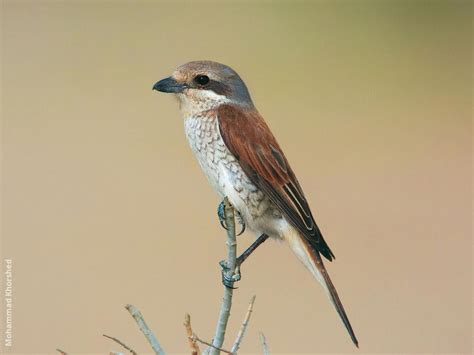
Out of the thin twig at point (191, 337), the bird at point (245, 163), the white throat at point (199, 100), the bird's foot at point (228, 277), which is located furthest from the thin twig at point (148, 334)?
the white throat at point (199, 100)

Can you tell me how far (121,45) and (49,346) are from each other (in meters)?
3.64

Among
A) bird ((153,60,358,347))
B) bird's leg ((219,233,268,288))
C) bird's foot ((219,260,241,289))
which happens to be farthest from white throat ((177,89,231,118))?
bird's foot ((219,260,241,289))

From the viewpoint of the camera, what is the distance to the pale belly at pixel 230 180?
9.61ft

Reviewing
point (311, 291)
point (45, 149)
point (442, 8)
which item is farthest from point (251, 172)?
point (442, 8)

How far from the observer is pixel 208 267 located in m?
5.16

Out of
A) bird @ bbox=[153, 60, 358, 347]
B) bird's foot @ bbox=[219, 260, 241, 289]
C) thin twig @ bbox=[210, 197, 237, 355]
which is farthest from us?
bird @ bbox=[153, 60, 358, 347]

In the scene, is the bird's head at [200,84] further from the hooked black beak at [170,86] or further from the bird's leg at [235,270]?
the bird's leg at [235,270]

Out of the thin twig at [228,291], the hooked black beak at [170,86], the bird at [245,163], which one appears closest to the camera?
the thin twig at [228,291]

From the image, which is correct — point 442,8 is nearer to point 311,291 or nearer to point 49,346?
point 311,291

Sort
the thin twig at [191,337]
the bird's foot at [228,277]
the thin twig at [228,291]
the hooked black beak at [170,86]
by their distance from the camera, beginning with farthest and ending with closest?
the hooked black beak at [170,86] < the bird's foot at [228,277] < the thin twig at [228,291] < the thin twig at [191,337]

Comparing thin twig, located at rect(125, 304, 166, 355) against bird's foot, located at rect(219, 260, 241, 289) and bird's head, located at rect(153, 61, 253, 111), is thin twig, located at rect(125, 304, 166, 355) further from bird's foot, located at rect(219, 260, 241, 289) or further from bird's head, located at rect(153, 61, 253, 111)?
bird's head, located at rect(153, 61, 253, 111)

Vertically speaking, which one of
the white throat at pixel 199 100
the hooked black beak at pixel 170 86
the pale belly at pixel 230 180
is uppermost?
the hooked black beak at pixel 170 86

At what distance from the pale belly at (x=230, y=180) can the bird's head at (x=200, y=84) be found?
0.08 meters

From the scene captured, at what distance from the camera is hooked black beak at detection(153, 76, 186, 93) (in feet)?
10.0
